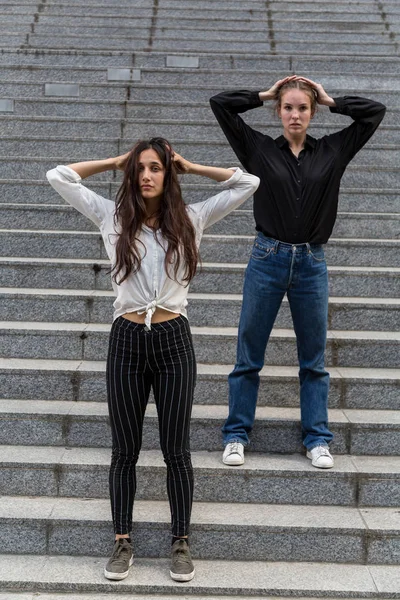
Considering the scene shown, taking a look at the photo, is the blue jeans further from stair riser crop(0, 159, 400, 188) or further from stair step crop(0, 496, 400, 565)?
stair riser crop(0, 159, 400, 188)

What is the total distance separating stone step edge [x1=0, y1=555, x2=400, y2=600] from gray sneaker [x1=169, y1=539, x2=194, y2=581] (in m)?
0.03

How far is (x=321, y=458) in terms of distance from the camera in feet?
13.0

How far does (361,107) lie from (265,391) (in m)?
1.62

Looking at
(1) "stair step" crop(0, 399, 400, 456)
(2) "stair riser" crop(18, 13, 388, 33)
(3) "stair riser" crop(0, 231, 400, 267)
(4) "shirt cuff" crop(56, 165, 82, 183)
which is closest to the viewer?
(4) "shirt cuff" crop(56, 165, 82, 183)

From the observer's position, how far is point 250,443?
167 inches

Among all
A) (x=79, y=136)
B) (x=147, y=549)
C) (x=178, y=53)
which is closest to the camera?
(x=147, y=549)

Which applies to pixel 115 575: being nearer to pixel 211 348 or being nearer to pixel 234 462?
pixel 234 462

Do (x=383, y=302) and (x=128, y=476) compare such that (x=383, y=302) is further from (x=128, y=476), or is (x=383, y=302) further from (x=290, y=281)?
(x=128, y=476)

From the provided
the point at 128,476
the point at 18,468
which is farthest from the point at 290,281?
the point at 18,468

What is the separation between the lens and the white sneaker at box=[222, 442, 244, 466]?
157 inches

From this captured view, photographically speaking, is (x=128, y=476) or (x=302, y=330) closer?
(x=128, y=476)

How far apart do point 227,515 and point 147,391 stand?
33.5 inches

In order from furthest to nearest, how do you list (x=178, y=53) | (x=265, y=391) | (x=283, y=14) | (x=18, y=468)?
1. (x=283, y=14)
2. (x=178, y=53)
3. (x=265, y=391)
4. (x=18, y=468)

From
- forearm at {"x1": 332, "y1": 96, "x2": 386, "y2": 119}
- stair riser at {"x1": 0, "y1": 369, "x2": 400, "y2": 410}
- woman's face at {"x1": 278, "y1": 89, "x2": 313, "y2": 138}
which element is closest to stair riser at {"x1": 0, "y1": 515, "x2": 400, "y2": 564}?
stair riser at {"x1": 0, "y1": 369, "x2": 400, "y2": 410}
